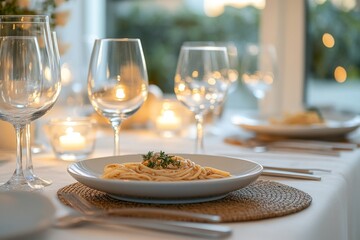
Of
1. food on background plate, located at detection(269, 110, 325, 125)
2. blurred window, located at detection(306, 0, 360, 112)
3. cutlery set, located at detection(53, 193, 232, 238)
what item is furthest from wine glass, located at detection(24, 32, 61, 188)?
blurred window, located at detection(306, 0, 360, 112)

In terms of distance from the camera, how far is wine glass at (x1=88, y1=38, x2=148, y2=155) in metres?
1.29

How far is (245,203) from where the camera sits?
996 millimetres

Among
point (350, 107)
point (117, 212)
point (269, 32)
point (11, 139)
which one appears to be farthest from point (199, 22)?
point (117, 212)

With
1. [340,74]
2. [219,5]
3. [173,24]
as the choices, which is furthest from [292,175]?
[173,24]

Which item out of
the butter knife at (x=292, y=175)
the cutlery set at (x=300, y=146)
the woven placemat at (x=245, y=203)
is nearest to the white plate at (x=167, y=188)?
the woven placemat at (x=245, y=203)

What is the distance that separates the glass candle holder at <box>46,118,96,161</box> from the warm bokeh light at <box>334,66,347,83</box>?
1825mm

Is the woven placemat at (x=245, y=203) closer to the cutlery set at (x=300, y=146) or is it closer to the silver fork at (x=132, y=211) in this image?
the silver fork at (x=132, y=211)

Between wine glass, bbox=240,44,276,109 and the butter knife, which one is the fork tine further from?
wine glass, bbox=240,44,276,109

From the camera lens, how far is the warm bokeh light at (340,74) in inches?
122

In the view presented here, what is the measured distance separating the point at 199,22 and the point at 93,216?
261cm

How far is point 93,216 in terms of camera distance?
2.87 feet

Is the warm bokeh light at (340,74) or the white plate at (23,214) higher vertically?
the white plate at (23,214)

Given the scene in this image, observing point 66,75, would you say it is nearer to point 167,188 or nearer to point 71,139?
point 71,139

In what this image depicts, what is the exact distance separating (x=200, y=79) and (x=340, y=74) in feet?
5.65
